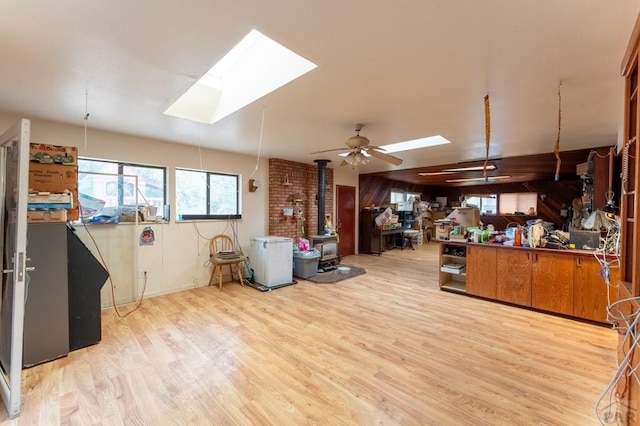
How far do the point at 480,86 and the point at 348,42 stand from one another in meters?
1.35

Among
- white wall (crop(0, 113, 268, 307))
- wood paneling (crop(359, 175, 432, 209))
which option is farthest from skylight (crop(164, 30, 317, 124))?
wood paneling (crop(359, 175, 432, 209))

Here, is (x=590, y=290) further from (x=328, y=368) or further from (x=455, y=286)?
(x=328, y=368)

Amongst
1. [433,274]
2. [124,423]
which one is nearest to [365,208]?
[433,274]

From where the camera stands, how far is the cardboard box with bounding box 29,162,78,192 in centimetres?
244

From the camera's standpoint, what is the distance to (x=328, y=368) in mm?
2352

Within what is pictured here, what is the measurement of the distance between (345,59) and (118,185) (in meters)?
3.86

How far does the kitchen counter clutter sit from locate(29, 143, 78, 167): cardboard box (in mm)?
5063

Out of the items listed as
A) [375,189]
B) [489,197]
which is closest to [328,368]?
[375,189]

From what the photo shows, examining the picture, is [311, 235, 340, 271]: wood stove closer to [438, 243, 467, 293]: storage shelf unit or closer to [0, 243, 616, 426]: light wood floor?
[0, 243, 616, 426]: light wood floor

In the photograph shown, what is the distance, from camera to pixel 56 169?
2.53 m

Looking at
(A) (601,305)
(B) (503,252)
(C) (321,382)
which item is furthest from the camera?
(B) (503,252)

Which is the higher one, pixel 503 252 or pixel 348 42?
pixel 348 42

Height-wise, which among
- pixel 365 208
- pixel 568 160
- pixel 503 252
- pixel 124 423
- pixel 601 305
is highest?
pixel 568 160

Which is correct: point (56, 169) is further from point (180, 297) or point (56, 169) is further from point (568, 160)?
point (568, 160)
